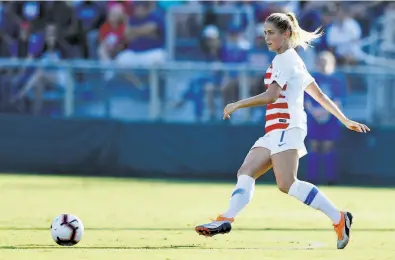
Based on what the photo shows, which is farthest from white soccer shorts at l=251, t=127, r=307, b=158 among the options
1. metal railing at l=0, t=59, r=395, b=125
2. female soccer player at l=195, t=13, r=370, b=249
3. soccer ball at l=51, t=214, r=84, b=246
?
metal railing at l=0, t=59, r=395, b=125

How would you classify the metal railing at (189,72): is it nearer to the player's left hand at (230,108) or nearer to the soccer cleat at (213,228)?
the soccer cleat at (213,228)

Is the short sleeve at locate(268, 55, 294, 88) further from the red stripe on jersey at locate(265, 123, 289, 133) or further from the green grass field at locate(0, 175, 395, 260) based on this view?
the green grass field at locate(0, 175, 395, 260)

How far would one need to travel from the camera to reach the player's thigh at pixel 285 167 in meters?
7.87

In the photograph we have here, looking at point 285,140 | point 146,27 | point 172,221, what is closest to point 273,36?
point 285,140

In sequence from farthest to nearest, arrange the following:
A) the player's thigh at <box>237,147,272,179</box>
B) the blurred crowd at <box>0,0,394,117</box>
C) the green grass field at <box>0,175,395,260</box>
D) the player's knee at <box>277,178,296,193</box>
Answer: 1. the blurred crowd at <box>0,0,394,117</box>
2. the player's thigh at <box>237,147,272,179</box>
3. the player's knee at <box>277,178,296,193</box>
4. the green grass field at <box>0,175,395,260</box>

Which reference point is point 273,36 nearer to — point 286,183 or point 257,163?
point 257,163

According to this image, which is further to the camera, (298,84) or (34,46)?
(34,46)

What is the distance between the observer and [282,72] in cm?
782

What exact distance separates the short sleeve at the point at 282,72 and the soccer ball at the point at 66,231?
79.8 inches

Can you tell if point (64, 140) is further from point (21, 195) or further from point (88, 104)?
point (21, 195)

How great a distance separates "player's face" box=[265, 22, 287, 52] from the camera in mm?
7984

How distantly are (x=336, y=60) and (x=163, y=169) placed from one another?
3.87 metres

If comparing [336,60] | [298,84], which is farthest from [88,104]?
[298,84]

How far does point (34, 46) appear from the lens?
59.2ft
